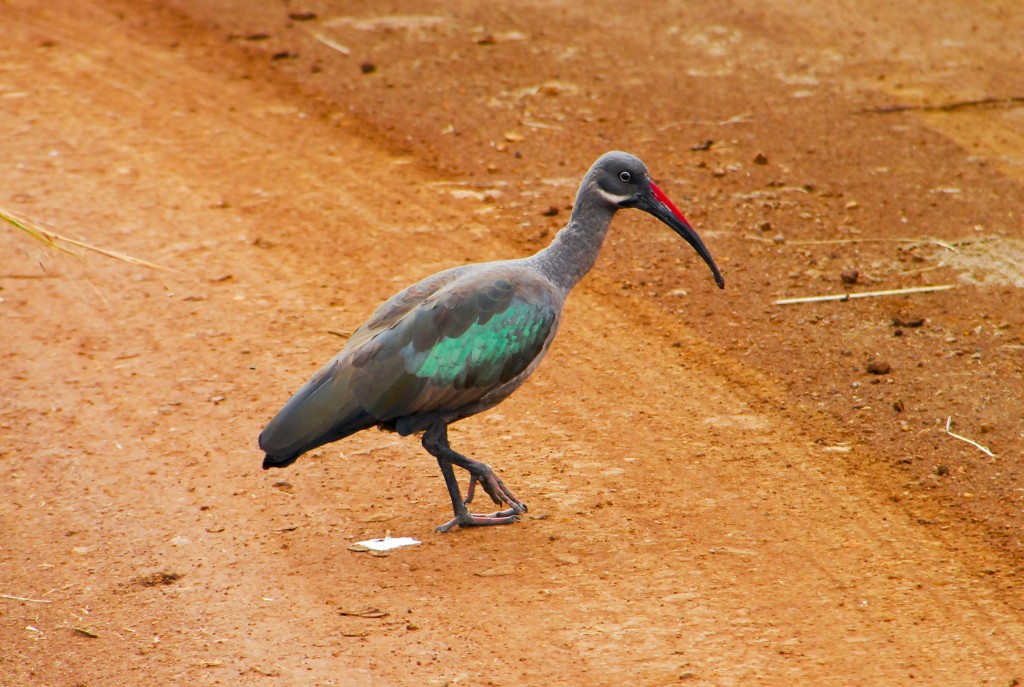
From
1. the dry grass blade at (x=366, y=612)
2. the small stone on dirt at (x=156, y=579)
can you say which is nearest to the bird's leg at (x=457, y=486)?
the dry grass blade at (x=366, y=612)

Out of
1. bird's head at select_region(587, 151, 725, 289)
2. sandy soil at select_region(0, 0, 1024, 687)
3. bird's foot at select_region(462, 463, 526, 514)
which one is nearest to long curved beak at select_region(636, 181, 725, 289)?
bird's head at select_region(587, 151, 725, 289)

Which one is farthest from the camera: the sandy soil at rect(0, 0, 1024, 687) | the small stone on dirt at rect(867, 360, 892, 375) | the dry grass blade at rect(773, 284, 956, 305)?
the dry grass blade at rect(773, 284, 956, 305)

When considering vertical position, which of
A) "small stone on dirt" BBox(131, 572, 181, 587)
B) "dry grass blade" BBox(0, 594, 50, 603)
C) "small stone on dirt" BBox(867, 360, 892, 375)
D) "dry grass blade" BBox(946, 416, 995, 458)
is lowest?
"dry grass blade" BBox(0, 594, 50, 603)

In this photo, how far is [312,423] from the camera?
5.12 m

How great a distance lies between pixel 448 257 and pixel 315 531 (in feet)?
9.54

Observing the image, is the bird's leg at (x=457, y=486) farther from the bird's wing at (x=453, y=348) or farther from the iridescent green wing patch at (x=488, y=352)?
the iridescent green wing patch at (x=488, y=352)

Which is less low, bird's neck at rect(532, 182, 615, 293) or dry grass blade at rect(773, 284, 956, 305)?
bird's neck at rect(532, 182, 615, 293)

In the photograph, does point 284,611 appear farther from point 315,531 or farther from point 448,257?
point 448,257

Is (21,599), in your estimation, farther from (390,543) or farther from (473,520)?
(473,520)

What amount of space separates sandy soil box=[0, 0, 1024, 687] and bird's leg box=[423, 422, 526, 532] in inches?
4.1

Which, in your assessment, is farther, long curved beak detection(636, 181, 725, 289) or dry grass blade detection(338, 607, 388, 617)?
long curved beak detection(636, 181, 725, 289)

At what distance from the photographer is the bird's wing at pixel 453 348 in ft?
17.1

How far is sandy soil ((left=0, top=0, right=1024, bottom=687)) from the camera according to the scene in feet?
15.6

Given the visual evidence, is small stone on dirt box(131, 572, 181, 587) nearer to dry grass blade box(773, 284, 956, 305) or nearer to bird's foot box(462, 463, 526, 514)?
bird's foot box(462, 463, 526, 514)
